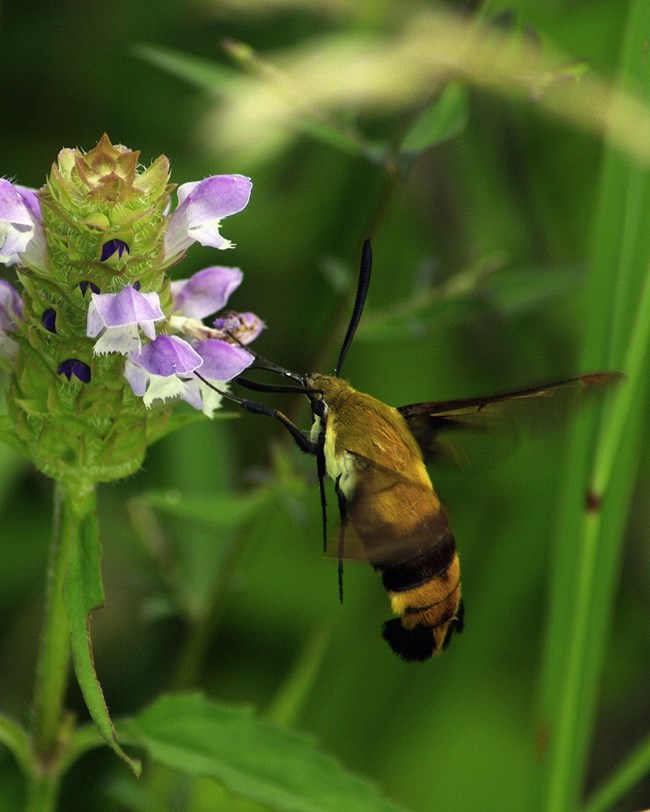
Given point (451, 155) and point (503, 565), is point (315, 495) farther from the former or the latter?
point (451, 155)

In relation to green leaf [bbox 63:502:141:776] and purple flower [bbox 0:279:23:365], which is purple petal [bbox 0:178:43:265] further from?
green leaf [bbox 63:502:141:776]

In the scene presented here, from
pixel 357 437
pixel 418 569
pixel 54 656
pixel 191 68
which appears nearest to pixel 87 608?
pixel 54 656

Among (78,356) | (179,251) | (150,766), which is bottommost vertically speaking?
(150,766)

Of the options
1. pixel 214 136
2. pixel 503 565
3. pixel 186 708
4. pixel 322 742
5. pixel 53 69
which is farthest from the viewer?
pixel 53 69

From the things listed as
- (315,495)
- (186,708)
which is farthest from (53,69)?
(186,708)

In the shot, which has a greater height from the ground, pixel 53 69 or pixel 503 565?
pixel 53 69

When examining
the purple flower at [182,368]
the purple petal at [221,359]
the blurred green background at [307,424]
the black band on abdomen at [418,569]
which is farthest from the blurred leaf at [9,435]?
the blurred green background at [307,424]

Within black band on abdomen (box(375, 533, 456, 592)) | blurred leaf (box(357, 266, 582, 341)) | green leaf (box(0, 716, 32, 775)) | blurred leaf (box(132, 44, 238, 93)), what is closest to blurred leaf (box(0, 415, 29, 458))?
green leaf (box(0, 716, 32, 775))
